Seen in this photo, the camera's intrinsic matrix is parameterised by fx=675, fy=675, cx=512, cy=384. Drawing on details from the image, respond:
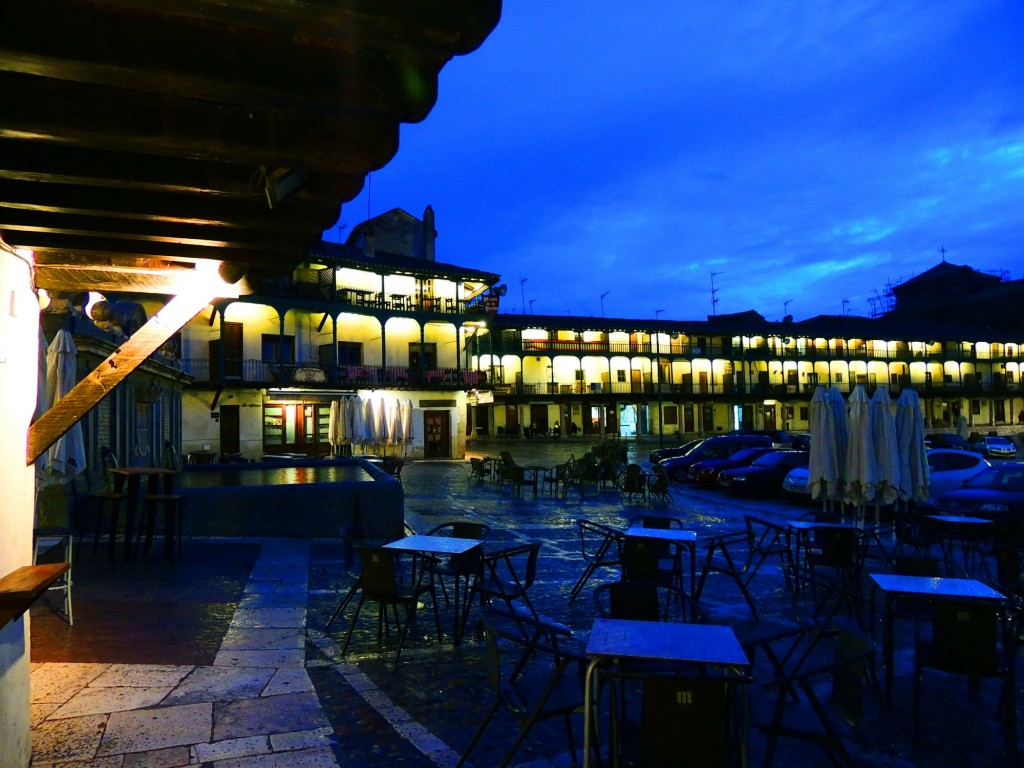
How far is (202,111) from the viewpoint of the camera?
2266 mm

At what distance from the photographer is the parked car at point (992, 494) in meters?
9.28

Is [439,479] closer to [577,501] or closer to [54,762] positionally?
[577,501]

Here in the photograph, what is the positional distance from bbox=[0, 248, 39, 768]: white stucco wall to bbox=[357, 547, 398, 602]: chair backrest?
2.28 meters

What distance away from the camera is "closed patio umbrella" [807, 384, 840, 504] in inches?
348

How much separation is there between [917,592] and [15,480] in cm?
515

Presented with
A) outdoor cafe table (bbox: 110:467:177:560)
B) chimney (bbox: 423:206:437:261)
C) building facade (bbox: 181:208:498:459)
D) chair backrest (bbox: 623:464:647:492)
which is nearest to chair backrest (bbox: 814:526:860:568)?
outdoor cafe table (bbox: 110:467:177:560)

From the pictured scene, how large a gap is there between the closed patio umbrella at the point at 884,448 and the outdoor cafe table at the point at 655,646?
6.05 m

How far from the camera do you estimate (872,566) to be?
8.45 m

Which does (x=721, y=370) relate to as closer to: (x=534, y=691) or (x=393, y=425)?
(x=393, y=425)

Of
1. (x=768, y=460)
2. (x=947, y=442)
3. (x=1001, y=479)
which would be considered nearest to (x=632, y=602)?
(x=1001, y=479)

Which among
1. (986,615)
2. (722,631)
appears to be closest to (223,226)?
(722,631)

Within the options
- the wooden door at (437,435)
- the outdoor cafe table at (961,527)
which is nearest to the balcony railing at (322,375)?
the wooden door at (437,435)

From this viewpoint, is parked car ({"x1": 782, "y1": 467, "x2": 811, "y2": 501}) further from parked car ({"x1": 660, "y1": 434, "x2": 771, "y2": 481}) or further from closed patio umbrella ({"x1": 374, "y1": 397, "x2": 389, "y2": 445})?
closed patio umbrella ({"x1": 374, "y1": 397, "x2": 389, "y2": 445})

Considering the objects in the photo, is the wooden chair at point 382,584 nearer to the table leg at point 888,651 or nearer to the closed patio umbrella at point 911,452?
the table leg at point 888,651
